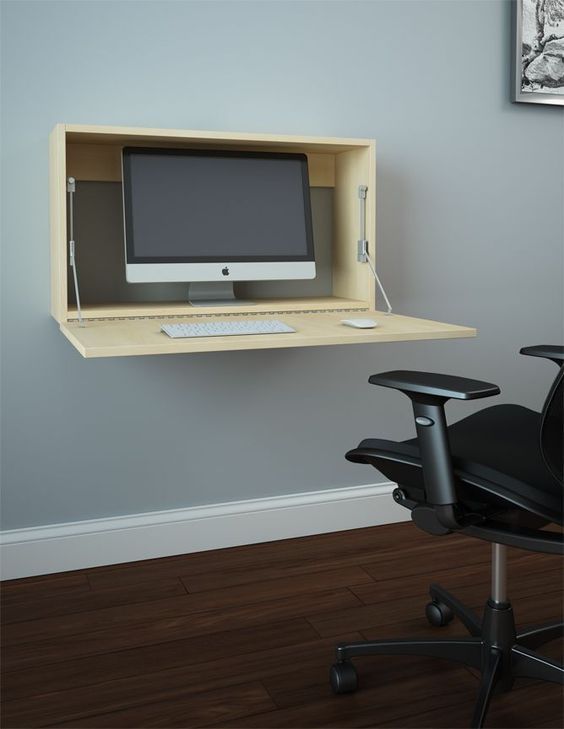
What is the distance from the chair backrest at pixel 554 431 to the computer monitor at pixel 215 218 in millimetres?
1210

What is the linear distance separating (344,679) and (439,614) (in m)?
0.42

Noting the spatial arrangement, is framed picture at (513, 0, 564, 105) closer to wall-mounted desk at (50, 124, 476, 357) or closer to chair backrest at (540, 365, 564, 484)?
wall-mounted desk at (50, 124, 476, 357)

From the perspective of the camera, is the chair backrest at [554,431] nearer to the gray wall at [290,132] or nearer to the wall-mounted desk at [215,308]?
the wall-mounted desk at [215,308]

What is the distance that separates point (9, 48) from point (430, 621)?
203 centimetres

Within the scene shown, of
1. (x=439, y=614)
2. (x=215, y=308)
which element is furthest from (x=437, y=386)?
(x=215, y=308)

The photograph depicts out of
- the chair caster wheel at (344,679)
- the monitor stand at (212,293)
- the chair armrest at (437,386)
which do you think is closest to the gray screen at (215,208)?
the monitor stand at (212,293)

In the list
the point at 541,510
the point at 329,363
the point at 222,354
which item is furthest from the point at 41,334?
the point at 541,510

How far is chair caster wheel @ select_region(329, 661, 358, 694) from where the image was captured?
1948 mm

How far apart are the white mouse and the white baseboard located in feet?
2.96

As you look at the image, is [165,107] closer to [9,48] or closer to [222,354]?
[9,48]

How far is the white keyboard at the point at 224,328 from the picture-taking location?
202cm

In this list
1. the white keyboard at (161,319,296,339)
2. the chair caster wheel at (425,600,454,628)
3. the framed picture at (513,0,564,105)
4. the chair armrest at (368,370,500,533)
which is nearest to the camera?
the chair armrest at (368,370,500,533)

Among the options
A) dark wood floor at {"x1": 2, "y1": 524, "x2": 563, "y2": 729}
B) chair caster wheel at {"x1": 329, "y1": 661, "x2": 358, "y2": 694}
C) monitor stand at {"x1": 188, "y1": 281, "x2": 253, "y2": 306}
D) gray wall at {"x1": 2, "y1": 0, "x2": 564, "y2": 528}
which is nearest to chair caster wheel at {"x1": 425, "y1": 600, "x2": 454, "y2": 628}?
dark wood floor at {"x1": 2, "y1": 524, "x2": 563, "y2": 729}

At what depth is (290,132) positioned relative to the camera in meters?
2.77
